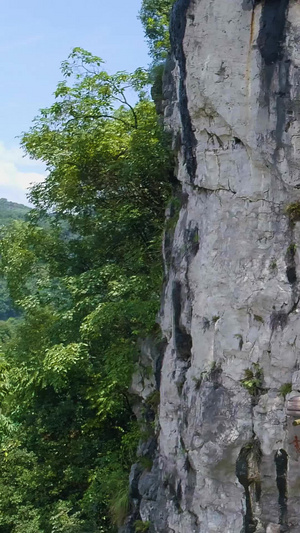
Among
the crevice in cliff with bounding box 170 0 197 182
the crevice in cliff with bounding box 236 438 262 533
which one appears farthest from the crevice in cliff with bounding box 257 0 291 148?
the crevice in cliff with bounding box 236 438 262 533

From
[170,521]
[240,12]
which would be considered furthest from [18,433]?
[240,12]

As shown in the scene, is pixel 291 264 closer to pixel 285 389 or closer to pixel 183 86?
pixel 285 389

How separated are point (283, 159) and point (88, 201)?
5.85 meters

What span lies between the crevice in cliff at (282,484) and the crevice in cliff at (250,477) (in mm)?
211

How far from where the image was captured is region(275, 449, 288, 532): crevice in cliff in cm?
665

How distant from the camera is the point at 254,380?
6.91m

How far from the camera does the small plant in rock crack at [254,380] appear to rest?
6.91 meters

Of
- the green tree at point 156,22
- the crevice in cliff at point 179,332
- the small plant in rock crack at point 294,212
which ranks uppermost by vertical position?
the green tree at point 156,22

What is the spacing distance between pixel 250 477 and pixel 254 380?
3.44 ft

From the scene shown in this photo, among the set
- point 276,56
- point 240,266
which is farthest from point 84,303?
point 276,56

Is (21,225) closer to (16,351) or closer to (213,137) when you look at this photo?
(16,351)

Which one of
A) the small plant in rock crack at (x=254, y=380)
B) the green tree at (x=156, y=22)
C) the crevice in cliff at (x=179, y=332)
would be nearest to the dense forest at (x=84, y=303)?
the green tree at (x=156, y=22)

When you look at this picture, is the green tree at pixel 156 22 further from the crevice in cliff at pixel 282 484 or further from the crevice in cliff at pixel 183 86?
the crevice in cliff at pixel 282 484

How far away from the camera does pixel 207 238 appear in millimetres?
7438
